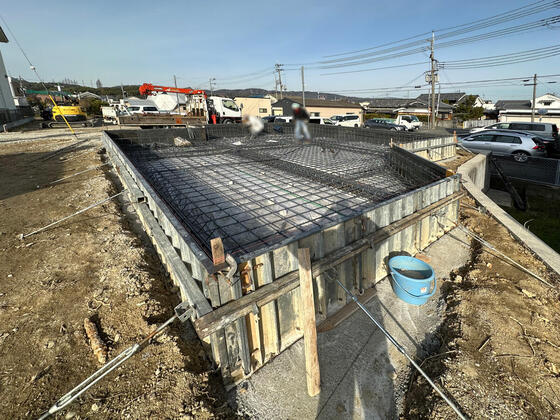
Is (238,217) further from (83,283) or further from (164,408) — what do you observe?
(164,408)

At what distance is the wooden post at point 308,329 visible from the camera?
8.33ft

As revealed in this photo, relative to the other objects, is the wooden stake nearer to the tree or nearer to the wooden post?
the wooden post

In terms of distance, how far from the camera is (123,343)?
2811mm

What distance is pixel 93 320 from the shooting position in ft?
10.2

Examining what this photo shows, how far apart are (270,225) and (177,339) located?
2430 millimetres

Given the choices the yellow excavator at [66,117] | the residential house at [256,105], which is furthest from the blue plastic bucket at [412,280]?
the residential house at [256,105]

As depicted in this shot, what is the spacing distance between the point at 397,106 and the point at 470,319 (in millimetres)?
52457

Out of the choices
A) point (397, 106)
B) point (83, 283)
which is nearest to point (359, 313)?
point (83, 283)

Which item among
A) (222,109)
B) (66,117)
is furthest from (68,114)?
(222,109)

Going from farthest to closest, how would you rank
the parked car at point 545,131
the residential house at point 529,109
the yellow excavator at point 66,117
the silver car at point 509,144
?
the residential house at point 529,109
the yellow excavator at point 66,117
the parked car at point 545,131
the silver car at point 509,144

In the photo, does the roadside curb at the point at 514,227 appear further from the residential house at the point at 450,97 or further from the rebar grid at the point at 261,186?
the residential house at the point at 450,97

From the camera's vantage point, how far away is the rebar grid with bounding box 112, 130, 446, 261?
471 centimetres

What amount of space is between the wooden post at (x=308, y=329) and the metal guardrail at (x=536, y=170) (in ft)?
34.5

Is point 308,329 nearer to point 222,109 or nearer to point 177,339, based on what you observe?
point 177,339
